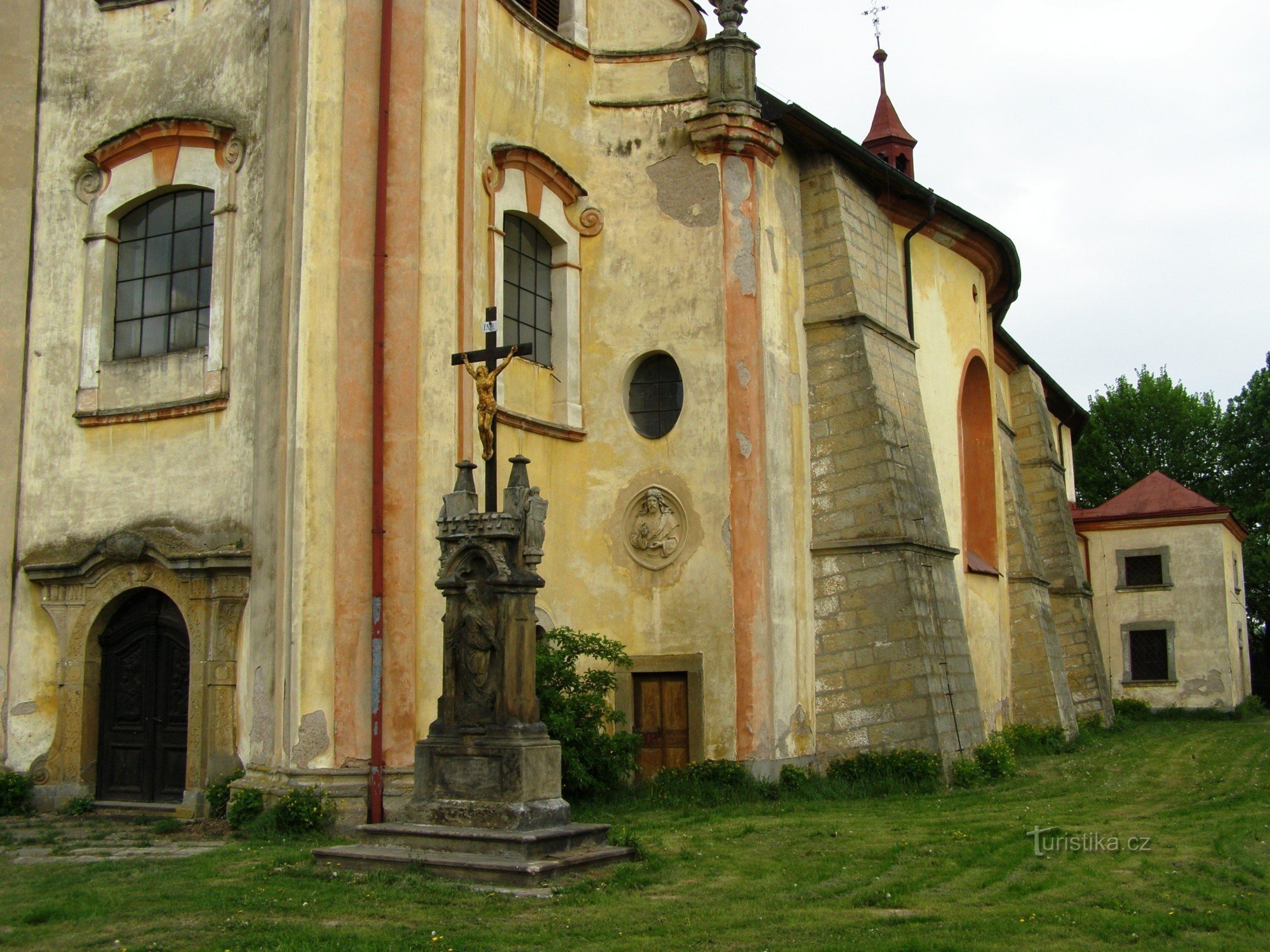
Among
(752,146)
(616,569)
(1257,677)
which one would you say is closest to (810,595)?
(616,569)

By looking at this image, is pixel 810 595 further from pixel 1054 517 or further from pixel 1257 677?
pixel 1257 677

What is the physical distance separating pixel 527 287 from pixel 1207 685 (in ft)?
82.0

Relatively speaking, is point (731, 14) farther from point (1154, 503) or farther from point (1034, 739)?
point (1154, 503)

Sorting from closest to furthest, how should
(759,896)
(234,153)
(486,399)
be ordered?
(759,896)
(486,399)
(234,153)

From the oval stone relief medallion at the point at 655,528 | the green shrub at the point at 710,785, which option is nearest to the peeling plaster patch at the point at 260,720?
the green shrub at the point at 710,785

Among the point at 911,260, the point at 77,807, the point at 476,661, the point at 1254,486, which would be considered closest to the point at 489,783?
the point at 476,661

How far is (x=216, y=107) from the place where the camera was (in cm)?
1427

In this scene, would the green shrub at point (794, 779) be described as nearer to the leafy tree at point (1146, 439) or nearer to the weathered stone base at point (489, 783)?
the weathered stone base at point (489, 783)

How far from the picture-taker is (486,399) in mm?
10875

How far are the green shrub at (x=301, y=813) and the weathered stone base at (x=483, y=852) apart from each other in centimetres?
199

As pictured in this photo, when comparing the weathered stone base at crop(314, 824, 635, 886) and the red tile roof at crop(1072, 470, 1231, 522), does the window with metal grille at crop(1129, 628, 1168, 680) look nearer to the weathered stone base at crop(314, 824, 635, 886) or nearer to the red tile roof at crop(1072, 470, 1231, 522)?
the red tile roof at crop(1072, 470, 1231, 522)

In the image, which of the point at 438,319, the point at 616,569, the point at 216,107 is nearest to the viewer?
the point at 438,319

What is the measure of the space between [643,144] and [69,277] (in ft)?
23.0

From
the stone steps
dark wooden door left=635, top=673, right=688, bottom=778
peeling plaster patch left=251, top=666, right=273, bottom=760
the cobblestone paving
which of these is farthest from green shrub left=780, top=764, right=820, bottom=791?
the cobblestone paving
